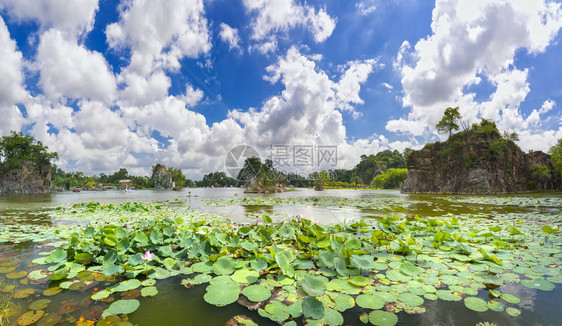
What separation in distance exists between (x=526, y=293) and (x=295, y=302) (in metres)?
2.07

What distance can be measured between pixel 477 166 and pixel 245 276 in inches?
1566

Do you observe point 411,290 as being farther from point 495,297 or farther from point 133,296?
point 133,296

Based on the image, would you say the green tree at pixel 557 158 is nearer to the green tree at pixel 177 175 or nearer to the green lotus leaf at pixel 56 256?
the green lotus leaf at pixel 56 256

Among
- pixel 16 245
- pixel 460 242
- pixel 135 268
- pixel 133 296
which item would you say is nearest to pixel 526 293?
pixel 460 242

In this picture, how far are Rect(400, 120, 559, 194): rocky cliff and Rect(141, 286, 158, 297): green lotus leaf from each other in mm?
38910

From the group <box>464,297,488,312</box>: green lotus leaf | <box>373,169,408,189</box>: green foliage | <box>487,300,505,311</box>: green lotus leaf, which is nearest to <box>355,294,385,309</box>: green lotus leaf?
<box>464,297,488,312</box>: green lotus leaf

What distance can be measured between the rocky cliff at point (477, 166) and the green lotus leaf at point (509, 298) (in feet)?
121

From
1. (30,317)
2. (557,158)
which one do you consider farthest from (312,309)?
(557,158)

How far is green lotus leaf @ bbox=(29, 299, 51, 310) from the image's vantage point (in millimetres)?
1731

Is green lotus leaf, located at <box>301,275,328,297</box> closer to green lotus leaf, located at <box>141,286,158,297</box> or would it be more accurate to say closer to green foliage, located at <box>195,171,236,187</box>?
green lotus leaf, located at <box>141,286,158,297</box>

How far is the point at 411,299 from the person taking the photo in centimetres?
188

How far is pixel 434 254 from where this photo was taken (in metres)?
3.07

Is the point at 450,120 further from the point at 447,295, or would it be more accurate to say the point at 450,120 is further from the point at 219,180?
the point at 219,180

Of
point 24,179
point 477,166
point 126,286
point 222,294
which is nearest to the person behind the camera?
point 222,294
